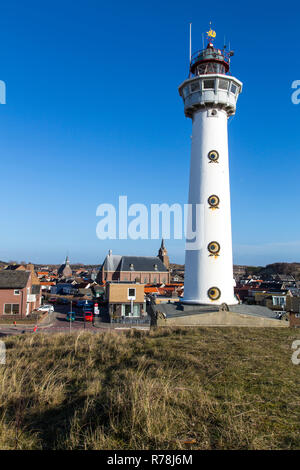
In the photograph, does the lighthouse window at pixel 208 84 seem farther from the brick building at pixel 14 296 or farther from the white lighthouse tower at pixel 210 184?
the brick building at pixel 14 296

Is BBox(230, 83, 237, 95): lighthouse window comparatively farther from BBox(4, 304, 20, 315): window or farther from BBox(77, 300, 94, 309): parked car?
BBox(77, 300, 94, 309): parked car

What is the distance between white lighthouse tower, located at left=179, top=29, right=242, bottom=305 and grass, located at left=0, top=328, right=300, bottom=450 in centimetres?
1302

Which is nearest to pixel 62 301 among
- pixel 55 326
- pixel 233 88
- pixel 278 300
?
pixel 55 326

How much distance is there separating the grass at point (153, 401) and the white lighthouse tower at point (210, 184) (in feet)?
42.7

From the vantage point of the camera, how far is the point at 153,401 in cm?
564

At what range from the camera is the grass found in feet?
15.6

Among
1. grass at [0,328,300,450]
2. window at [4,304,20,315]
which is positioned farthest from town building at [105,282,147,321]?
grass at [0,328,300,450]

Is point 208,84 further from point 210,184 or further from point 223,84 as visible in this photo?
point 210,184

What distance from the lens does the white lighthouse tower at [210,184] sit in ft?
77.0

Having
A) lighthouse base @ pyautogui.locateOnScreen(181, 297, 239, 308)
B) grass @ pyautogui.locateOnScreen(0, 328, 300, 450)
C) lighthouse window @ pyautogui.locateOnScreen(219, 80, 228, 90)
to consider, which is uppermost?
lighthouse window @ pyautogui.locateOnScreen(219, 80, 228, 90)

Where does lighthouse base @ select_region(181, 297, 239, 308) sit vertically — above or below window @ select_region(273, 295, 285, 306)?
above
